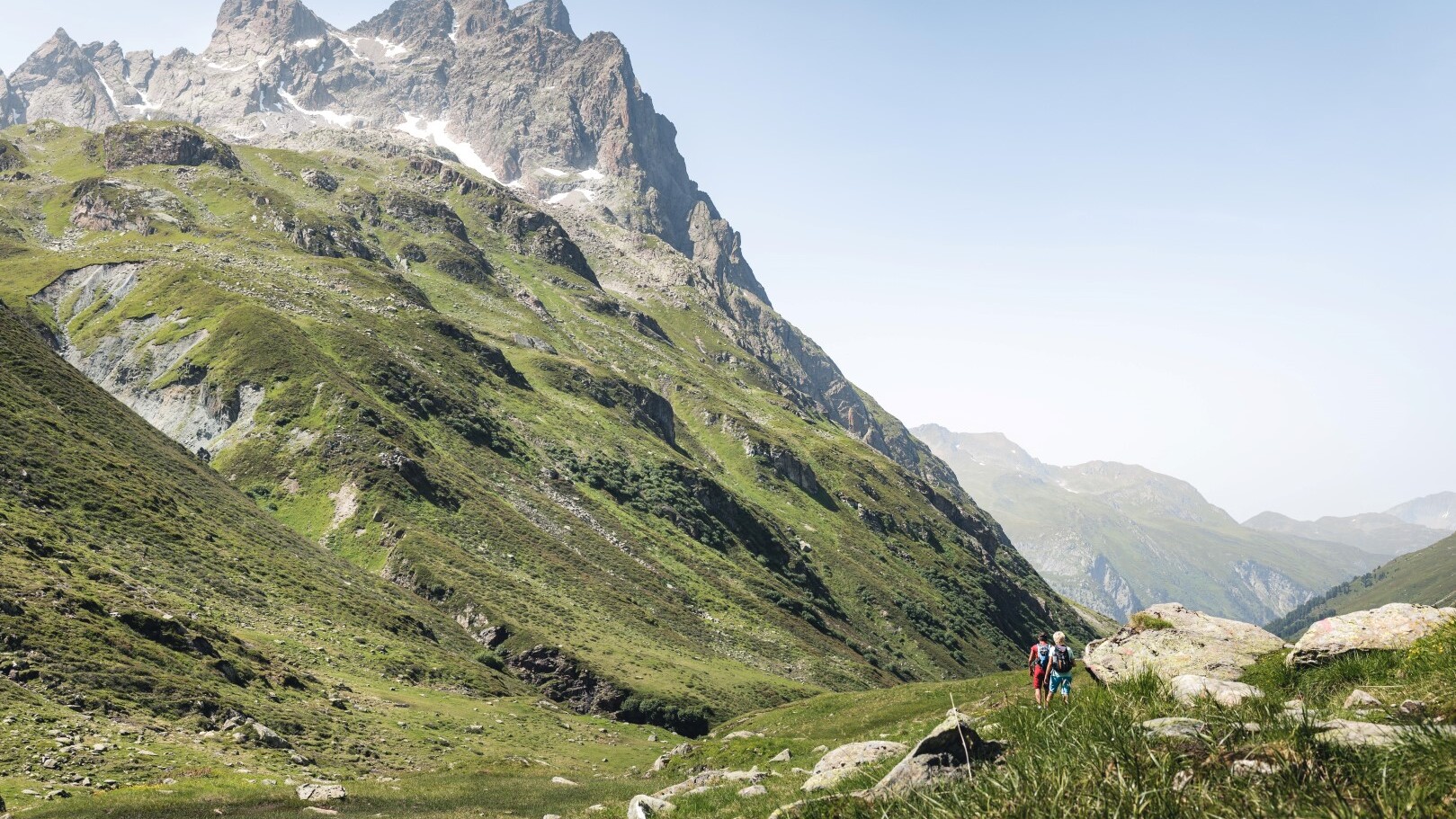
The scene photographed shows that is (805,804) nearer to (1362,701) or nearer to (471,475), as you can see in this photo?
(1362,701)

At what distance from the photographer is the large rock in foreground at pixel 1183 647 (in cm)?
2188

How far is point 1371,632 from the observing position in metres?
16.2

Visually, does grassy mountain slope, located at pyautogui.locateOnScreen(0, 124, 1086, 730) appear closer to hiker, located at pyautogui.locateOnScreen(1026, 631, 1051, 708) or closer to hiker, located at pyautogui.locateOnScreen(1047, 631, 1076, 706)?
hiker, located at pyautogui.locateOnScreen(1026, 631, 1051, 708)

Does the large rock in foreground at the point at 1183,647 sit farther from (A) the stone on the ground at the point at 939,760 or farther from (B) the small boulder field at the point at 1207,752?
(A) the stone on the ground at the point at 939,760

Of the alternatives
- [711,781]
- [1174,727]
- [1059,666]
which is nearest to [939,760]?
[1174,727]

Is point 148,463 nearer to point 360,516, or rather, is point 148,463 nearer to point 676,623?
point 360,516

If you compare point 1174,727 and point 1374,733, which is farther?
point 1174,727

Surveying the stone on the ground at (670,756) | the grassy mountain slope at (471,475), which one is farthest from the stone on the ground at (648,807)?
the grassy mountain slope at (471,475)

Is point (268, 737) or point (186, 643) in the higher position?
point (186, 643)

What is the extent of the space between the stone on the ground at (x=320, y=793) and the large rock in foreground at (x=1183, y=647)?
99.7ft

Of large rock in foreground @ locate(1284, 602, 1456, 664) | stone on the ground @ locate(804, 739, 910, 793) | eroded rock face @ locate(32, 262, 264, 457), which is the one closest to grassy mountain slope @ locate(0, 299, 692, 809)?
stone on the ground @ locate(804, 739, 910, 793)

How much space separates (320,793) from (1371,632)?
36609 millimetres

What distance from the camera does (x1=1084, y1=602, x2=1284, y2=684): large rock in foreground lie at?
2188cm

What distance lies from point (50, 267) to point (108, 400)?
101273 millimetres
